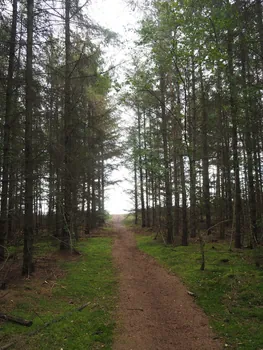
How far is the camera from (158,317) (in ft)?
20.7

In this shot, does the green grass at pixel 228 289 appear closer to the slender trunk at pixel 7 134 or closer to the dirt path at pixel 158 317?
the dirt path at pixel 158 317

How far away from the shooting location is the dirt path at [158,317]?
5.17 meters

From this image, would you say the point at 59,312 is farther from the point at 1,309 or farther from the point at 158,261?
the point at 158,261

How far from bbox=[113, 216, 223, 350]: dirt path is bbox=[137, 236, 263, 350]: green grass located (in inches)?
13.3

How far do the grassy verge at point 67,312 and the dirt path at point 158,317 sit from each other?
15.1 inches

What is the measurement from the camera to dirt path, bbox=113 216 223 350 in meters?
5.17

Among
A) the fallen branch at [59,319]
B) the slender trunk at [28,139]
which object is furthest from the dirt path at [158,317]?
the slender trunk at [28,139]

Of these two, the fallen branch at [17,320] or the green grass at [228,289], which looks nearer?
the green grass at [228,289]

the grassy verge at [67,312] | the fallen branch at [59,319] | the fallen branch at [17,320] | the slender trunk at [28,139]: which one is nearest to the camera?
the grassy verge at [67,312]

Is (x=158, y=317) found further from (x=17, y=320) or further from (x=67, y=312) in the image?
(x=17, y=320)

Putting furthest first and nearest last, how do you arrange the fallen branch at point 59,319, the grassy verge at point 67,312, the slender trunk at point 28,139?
1. the slender trunk at point 28,139
2. the fallen branch at point 59,319
3. the grassy verge at point 67,312

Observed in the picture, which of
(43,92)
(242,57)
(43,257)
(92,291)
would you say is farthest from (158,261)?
(242,57)

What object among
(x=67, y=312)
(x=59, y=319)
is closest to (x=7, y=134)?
(x=67, y=312)

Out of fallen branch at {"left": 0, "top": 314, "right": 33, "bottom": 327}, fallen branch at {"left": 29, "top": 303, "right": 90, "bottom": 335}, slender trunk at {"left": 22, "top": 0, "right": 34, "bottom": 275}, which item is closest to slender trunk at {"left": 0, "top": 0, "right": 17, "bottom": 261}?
slender trunk at {"left": 22, "top": 0, "right": 34, "bottom": 275}
